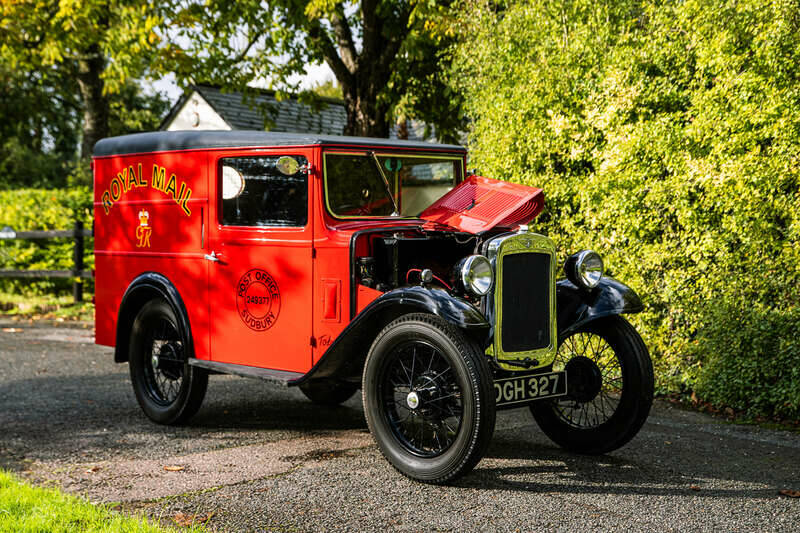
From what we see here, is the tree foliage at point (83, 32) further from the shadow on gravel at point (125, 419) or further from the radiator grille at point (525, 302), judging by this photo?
the radiator grille at point (525, 302)

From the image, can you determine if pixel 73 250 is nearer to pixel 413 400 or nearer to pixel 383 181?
pixel 383 181

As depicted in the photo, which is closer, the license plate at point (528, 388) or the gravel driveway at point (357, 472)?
the gravel driveway at point (357, 472)

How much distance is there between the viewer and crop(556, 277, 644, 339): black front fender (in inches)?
200

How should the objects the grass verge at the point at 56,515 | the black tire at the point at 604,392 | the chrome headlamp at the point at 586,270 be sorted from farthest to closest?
the chrome headlamp at the point at 586,270 → the black tire at the point at 604,392 → the grass verge at the point at 56,515

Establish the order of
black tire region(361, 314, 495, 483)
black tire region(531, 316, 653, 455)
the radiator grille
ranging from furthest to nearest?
black tire region(531, 316, 653, 455) → the radiator grille → black tire region(361, 314, 495, 483)

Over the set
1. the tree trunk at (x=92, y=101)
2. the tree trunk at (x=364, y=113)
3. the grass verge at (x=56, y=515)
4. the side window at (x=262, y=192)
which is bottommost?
the grass verge at (x=56, y=515)

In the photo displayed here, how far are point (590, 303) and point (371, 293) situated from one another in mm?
1406

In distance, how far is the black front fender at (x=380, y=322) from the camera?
4367mm

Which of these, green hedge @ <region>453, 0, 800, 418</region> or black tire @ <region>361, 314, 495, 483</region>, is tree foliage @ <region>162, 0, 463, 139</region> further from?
black tire @ <region>361, 314, 495, 483</region>

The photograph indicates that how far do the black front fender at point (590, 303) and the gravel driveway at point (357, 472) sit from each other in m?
0.87

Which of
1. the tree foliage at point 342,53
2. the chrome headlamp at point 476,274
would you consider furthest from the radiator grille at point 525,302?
the tree foliage at point 342,53

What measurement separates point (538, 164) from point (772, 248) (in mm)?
2470

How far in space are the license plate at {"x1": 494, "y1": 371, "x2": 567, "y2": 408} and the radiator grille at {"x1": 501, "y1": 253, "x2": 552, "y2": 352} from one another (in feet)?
0.74

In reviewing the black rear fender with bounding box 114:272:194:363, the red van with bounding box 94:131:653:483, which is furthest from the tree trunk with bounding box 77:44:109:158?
the black rear fender with bounding box 114:272:194:363
